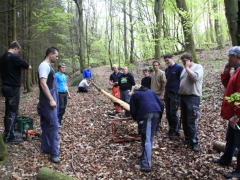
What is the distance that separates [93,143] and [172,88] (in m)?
2.66

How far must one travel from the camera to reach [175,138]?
5891 mm

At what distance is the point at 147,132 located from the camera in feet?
15.1

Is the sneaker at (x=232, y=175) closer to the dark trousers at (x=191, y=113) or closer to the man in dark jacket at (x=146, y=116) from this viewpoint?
the dark trousers at (x=191, y=113)

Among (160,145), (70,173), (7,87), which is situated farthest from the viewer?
(160,145)

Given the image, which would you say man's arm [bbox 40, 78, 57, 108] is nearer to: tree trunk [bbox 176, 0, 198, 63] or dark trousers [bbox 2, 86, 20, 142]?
dark trousers [bbox 2, 86, 20, 142]

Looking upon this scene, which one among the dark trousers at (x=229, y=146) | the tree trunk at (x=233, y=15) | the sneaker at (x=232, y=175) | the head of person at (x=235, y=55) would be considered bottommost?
the sneaker at (x=232, y=175)

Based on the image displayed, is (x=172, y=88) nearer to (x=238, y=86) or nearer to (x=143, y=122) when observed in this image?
(x=143, y=122)

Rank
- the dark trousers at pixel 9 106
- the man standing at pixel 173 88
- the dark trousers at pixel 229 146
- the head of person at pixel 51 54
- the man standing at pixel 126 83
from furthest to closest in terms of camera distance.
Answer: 1. the man standing at pixel 126 83
2. the man standing at pixel 173 88
3. the dark trousers at pixel 9 106
4. the head of person at pixel 51 54
5. the dark trousers at pixel 229 146

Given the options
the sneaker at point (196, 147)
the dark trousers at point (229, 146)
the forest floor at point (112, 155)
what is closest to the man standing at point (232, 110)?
the dark trousers at point (229, 146)

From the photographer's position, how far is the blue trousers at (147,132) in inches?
178

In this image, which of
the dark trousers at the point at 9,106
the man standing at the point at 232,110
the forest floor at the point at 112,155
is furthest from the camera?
the dark trousers at the point at 9,106

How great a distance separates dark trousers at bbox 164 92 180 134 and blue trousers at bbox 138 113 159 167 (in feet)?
4.02

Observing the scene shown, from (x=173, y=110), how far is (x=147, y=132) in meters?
1.48

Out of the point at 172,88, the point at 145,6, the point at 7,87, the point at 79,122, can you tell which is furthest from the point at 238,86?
the point at 145,6
